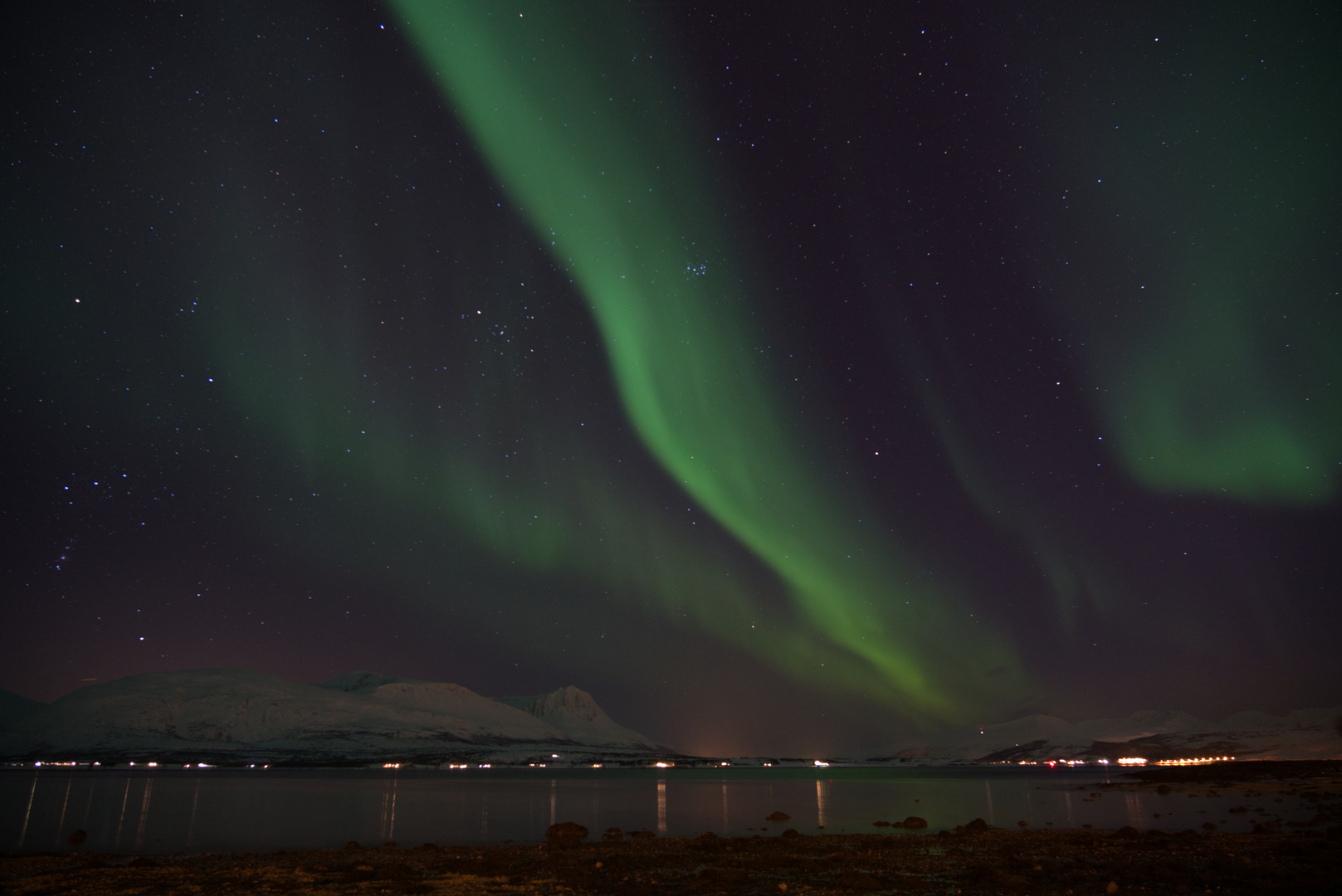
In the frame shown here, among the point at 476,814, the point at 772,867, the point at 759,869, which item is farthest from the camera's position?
the point at 476,814

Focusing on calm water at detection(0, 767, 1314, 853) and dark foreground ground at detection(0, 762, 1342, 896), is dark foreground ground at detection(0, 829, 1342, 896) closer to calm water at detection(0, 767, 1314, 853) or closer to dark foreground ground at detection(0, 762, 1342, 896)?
dark foreground ground at detection(0, 762, 1342, 896)

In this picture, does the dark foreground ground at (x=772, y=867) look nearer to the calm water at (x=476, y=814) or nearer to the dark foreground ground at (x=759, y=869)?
the dark foreground ground at (x=759, y=869)

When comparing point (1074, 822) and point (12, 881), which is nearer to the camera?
point (12, 881)

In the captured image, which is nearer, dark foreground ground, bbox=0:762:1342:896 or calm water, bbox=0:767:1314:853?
dark foreground ground, bbox=0:762:1342:896

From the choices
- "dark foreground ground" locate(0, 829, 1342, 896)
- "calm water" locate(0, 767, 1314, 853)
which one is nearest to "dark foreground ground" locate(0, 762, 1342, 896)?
"dark foreground ground" locate(0, 829, 1342, 896)

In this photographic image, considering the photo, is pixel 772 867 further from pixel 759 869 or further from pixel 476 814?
pixel 476 814

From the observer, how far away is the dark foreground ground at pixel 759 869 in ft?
76.3

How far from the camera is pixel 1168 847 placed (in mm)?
30719

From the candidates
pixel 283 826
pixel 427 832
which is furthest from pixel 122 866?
pixel 283 826

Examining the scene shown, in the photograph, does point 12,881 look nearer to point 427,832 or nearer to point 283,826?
point 427,832

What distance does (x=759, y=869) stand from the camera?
2828 centimetres

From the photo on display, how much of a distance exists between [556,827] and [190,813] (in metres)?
36.2

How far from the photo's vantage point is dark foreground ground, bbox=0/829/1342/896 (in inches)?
916

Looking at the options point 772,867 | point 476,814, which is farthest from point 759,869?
point 476,814
